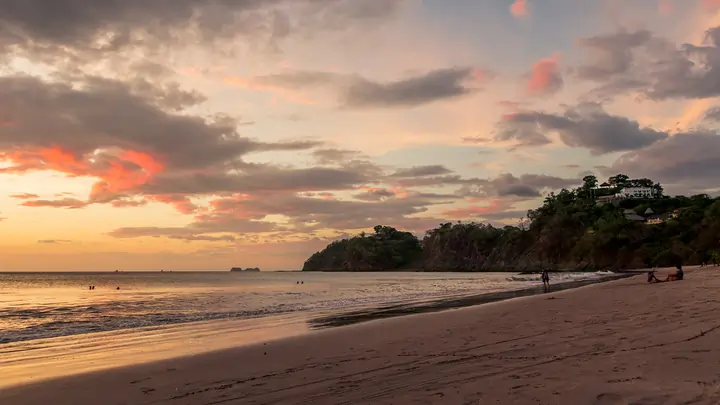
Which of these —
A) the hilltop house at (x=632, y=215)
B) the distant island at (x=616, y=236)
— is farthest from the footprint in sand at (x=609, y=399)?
the hilltop house at (x=632, y=215)

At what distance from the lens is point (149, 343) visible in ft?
55.4

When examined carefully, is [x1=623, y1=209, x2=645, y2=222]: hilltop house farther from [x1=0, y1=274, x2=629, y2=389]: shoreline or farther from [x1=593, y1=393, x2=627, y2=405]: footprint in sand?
[x1=593, y1=393, x2=627, y2=405]: footprint in sand

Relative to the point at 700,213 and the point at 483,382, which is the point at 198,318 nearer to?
the point at 483,382

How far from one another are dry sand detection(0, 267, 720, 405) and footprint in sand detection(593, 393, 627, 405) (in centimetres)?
2

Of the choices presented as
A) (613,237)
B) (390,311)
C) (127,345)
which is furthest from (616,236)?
(127,345)

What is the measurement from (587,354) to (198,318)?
22403mm

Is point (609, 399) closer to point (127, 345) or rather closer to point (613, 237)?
point (127, 345)

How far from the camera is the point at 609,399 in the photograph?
6539 mm

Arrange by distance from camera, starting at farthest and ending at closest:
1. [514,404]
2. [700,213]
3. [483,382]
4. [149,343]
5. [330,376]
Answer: [700,213] → [149,343] → [330,376] → [483,382] → [514,404]

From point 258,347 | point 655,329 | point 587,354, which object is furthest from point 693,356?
point 258,347

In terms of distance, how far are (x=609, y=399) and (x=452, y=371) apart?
118 inches

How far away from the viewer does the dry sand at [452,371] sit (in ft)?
23.5

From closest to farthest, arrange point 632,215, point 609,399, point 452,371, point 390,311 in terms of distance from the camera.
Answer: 1. point 609,399
2. point 452,371
3. point 390,311
4. point 632,215

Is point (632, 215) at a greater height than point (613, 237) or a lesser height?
greater
